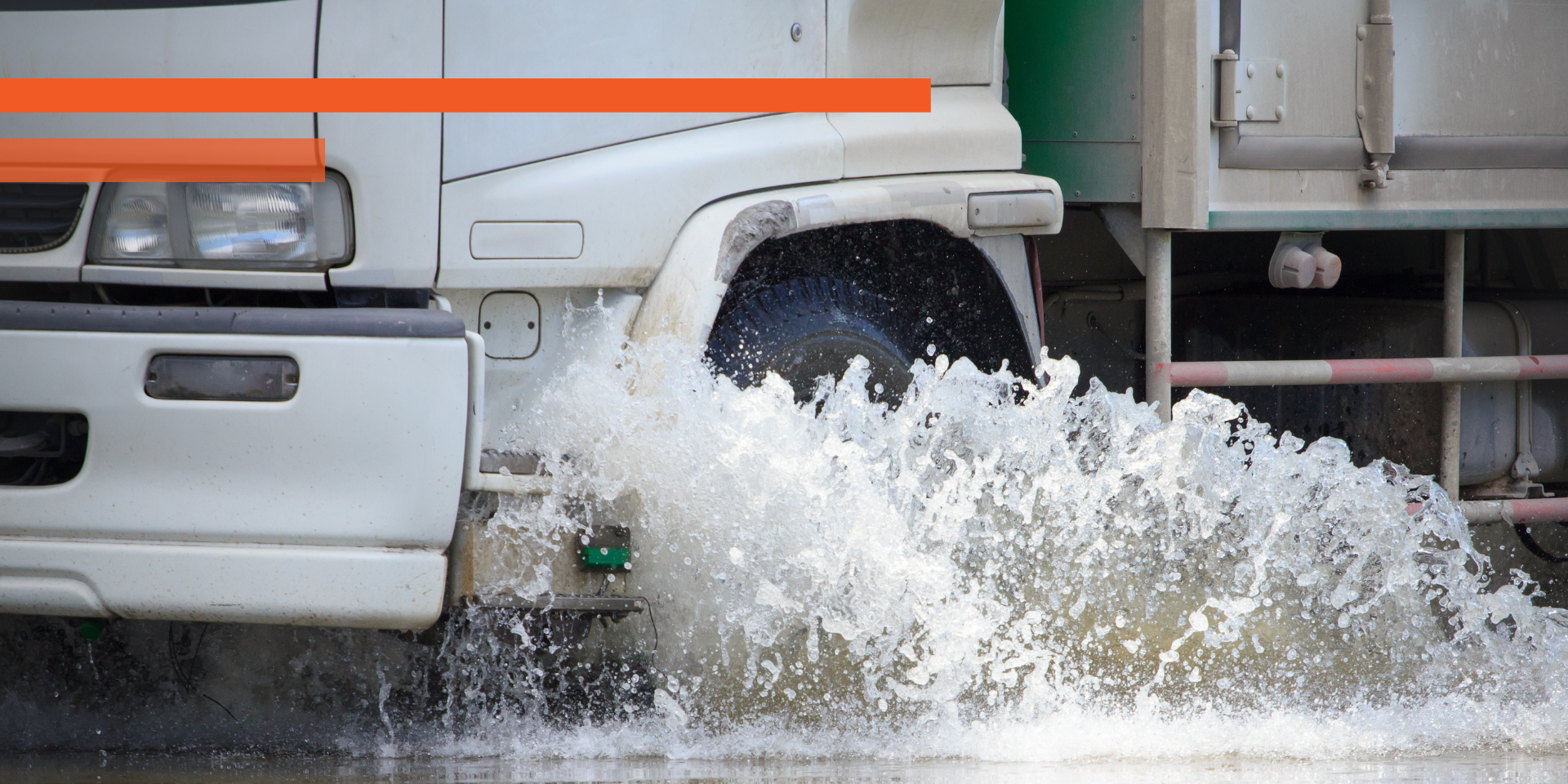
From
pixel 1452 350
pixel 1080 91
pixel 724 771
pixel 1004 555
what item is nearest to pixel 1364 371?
pixel 1452 350

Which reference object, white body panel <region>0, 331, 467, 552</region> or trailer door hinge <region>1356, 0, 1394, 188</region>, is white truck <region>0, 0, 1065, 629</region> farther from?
trailer door hinge <region>1356, 0, 1394, 188</region>

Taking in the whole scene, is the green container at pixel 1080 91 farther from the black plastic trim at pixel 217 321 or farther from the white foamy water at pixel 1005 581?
the black plastic trim at pixel 217 321

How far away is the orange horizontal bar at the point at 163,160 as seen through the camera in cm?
216

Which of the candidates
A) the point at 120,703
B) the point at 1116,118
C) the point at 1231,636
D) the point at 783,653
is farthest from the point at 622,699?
the point at 1116,118

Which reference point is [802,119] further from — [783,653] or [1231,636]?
[1231,636]

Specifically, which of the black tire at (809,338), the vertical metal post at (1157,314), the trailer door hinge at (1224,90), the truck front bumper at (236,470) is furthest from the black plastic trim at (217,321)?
the trailer door hinge at (1224,90)

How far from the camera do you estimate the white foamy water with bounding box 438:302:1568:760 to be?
2436mm

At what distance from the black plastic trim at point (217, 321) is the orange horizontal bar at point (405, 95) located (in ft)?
1.06

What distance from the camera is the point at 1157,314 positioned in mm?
3279

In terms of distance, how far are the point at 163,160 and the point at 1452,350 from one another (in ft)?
10.1

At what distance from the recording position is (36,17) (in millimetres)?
2182

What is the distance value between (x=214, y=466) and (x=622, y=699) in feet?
3.01

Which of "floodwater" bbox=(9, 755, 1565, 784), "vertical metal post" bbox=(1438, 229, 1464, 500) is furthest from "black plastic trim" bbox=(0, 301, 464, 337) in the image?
"vertical metal post" bbox=(1438, 229, 1464, 500)

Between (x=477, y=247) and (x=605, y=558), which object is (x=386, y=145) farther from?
(x=605, y=558)
